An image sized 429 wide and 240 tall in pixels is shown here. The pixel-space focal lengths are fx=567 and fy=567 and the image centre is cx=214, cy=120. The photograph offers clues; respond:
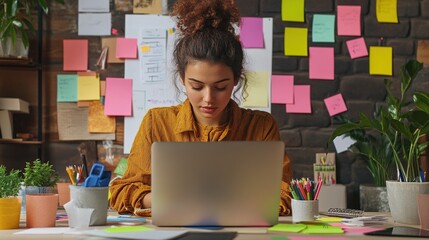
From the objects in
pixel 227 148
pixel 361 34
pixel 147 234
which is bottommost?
pixel 147 234

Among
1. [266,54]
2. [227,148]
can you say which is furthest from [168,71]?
[227,148]

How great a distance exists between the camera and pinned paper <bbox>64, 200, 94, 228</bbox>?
4.12 ft

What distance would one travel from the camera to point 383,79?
3.18 meters

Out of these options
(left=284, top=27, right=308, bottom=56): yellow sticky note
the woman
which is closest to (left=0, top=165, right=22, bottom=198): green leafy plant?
the woman

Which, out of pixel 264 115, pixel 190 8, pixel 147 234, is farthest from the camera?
pixel 264 115

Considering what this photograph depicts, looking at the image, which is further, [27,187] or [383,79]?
[383,79]

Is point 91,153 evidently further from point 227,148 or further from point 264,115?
point 227,148

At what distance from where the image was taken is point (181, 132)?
6.30 feet

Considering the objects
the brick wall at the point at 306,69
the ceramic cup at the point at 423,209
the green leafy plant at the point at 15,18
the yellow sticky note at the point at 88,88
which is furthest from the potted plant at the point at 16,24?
the ceramic cup at the point at 423,209

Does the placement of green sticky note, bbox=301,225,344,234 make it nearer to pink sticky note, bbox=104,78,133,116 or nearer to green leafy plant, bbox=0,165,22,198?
green leafy plant, bbox=0,165,22,198

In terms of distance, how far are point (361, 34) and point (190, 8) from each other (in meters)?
1.60

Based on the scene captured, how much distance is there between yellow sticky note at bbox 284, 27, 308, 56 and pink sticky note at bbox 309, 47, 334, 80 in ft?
0.18

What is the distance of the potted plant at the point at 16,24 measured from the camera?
2.67 metres

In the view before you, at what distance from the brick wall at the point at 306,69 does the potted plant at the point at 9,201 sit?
5.93 ft
